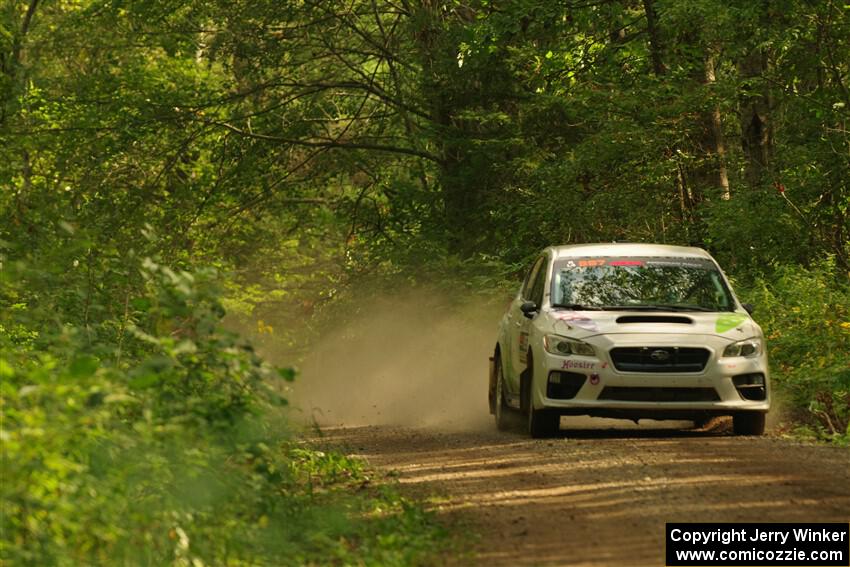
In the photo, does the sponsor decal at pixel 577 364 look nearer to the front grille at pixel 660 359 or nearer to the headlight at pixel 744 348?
the front grille at pixel 660 359

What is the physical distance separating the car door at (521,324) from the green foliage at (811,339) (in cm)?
279

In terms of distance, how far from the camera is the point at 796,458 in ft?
36.7

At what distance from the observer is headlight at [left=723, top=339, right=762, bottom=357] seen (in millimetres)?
12914

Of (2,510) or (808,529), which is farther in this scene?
(808,529)

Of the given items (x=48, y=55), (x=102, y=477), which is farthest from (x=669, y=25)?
(x=48, y=55)

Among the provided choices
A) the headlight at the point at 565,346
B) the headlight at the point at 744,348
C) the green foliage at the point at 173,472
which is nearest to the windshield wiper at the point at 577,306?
the headlight at the point at 565,346

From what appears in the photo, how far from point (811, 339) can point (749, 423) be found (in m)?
3.50

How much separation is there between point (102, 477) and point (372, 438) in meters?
8.19

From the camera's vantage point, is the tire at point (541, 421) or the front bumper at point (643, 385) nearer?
the front bumper at point (643, 385)

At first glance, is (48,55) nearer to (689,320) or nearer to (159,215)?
A: (159,215)

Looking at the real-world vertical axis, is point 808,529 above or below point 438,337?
above

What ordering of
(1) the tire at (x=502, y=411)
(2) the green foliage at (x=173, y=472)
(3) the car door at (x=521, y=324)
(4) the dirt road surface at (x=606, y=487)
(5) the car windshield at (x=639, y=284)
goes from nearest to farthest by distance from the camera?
1. (2) the green foliage at (x=173, y=472)
2. (4) the dirt road surface at (x=606, y=487)
3. (5) the car windshield at (x=639, y=284)
4. (3) the car door at (x=521, y=324)
5. (1) the tire at (x=502, y=411)

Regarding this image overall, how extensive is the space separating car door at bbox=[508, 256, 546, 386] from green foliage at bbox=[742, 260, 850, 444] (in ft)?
9.15

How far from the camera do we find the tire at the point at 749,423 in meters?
13.0
